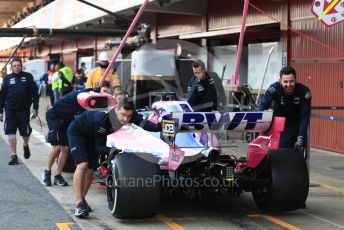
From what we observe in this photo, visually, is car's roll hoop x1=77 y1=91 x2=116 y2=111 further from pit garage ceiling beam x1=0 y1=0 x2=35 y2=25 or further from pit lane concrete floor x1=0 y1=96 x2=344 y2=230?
pit garage ceiling beam x1=0 y1=0 x2=35 y2=25

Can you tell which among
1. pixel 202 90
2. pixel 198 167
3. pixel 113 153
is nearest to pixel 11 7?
pixel 202 90

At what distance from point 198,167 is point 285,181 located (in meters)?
0.99

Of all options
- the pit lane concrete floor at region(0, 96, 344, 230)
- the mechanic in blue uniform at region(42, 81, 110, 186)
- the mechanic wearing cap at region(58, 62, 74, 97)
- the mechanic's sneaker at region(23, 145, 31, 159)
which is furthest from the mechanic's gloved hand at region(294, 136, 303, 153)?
the mechanic wearing cap at region(58, 62, 74, 97)

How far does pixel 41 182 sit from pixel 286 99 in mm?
3846

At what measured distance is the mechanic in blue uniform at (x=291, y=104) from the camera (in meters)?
7.49

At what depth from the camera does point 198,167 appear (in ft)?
23.0

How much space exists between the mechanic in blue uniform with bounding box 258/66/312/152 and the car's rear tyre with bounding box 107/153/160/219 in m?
1.75

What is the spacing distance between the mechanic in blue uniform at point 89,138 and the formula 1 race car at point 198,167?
0.24 m

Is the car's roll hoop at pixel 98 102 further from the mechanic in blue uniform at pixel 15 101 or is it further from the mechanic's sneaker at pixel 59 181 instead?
the mechanic in blue uniform at pixel 15 101

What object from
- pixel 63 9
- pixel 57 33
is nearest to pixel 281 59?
pixel 57 33

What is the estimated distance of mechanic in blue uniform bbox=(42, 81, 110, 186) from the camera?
8.83 meters

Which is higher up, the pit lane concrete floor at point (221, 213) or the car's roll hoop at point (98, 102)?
the car's roll hoop at point (98, 102)

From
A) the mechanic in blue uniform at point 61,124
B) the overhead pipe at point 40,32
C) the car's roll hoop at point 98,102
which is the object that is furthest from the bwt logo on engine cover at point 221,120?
the overhead pipe at point 40,32

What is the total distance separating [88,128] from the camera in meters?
7.12
